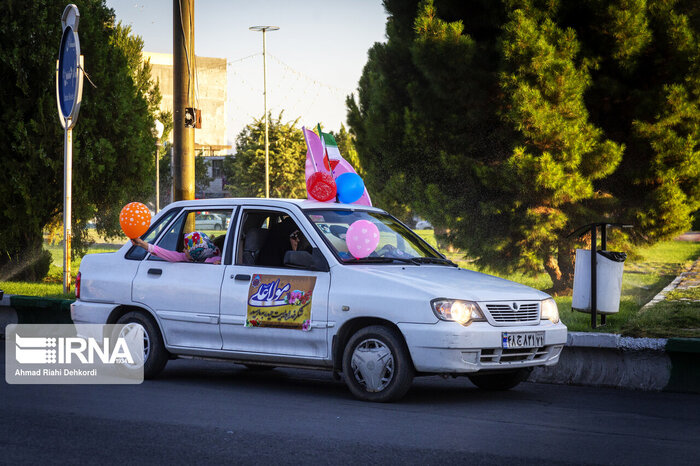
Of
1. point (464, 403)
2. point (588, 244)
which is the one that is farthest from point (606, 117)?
point (464, 403)

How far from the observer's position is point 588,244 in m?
16.8

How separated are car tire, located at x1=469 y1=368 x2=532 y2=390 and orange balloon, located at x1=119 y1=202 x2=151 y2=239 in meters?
3.43

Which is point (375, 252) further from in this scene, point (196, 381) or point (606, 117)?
point (606, 117)

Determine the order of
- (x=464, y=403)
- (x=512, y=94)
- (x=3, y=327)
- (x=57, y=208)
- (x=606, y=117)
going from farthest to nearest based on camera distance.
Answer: (x=57, y=208) → (x=606, y=117) → (x=512, y=94) → (x=3, y=327) → (x=464, y=403)

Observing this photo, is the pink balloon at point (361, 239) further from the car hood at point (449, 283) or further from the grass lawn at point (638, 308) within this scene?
the grass lawn at point (638, 308)

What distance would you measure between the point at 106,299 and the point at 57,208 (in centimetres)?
956

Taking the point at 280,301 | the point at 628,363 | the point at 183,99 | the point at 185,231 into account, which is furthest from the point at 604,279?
the point at 183,99

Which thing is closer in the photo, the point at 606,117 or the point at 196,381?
the point at 196,381

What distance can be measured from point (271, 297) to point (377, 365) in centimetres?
119

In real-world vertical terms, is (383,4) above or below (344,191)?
above

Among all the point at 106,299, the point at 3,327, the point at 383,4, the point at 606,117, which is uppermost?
the point at 383,4

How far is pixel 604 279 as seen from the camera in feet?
32.3

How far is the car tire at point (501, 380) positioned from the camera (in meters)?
8.17

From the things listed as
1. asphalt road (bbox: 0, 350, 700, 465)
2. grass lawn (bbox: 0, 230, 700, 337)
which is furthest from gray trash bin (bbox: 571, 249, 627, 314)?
asphalt road (bbox: 0, 350, 700, 465)
